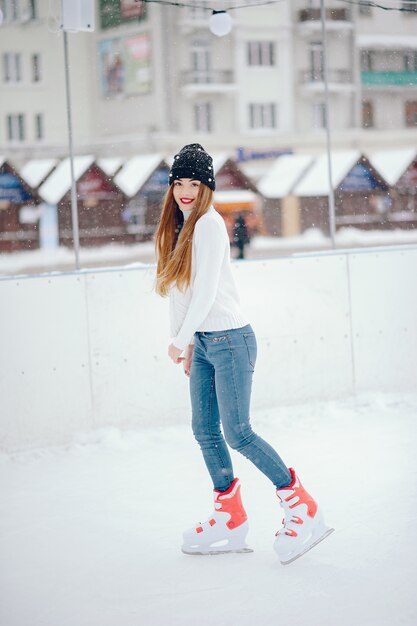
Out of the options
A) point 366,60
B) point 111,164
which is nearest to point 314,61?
point 366,60

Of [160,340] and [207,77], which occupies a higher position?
[207,77]

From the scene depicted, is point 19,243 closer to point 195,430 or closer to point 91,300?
point 91,300

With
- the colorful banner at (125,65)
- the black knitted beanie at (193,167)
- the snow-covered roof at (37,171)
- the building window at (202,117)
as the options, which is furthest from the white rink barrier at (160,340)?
the building window at (202,117)

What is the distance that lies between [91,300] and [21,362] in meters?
0.41

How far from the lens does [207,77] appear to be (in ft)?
79.3

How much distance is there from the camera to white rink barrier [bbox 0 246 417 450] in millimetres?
3805

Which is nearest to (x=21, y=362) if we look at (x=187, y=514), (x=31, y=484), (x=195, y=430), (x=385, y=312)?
(x=31, y=484)

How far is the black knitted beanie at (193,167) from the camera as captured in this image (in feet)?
7.86

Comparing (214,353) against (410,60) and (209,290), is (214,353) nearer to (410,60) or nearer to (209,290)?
(209,290)

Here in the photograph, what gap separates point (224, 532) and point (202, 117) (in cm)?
2319

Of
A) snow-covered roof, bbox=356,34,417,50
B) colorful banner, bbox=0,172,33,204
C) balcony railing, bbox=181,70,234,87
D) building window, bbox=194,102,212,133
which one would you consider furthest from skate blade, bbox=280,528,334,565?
building window, bbox=194,102,212,133

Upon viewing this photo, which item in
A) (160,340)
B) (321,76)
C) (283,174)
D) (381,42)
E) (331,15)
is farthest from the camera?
(283,174)

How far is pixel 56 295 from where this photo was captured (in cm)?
388

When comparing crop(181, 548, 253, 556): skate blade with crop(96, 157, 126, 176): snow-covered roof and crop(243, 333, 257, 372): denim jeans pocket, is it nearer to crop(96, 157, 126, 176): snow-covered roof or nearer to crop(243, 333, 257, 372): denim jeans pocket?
crop(243, 333, 257, 372): denim jeans pocket
